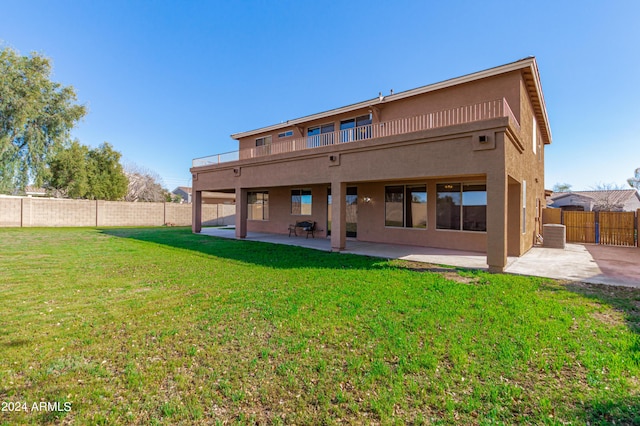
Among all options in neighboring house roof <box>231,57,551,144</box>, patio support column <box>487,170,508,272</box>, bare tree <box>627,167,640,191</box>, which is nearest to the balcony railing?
neighboring house roof <box>231,57,551,144</box>

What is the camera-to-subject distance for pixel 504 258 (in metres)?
7.40

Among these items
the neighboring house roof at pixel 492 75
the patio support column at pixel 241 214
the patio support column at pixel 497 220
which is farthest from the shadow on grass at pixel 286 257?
the neighboring house roof at pixel 492 75

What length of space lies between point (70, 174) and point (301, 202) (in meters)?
26.9

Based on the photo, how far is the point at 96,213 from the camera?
23078 millimetres

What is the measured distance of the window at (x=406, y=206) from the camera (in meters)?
12.3

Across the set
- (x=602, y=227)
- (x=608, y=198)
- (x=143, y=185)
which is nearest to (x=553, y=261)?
(x=602, y=227)

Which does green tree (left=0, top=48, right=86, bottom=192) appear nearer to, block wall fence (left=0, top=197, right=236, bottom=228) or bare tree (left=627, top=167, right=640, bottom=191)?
block wall fence (left=0, top=197, right=236, bottom=228)

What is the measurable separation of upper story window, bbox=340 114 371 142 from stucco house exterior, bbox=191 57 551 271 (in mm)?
51

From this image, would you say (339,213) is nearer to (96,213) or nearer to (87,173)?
(96,213)

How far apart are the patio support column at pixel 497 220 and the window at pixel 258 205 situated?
45.6 ft

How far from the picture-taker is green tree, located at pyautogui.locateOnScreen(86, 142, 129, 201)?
3034cm

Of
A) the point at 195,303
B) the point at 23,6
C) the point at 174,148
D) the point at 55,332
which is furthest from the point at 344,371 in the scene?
the point at 174,148

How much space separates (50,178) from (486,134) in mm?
36462

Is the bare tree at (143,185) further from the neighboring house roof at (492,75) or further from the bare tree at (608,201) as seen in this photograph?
the bare tree at (608,201)
